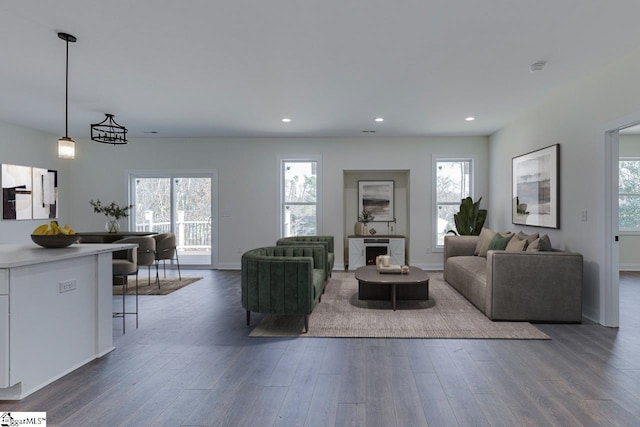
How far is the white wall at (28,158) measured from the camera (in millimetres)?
6211

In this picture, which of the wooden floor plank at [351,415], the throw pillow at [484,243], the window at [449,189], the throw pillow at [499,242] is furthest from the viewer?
the window at [449,189]

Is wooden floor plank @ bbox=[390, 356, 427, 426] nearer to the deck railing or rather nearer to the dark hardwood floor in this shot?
the dark hardwood floor

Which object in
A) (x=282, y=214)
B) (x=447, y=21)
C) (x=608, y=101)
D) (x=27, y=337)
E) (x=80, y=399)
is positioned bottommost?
(x=80, y=399)

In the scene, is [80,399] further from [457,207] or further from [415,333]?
[457,207]

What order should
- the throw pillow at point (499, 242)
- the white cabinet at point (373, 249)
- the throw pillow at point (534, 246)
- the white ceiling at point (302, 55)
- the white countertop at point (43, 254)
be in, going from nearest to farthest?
the white countertop at point (43, 254), the white ceiling at point (302, 55), the throw pillow at point (534, 246), the throw pillow at point (499, 242), the white cabinet at point (373, 249)

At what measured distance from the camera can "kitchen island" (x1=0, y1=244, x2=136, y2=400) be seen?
236 cm

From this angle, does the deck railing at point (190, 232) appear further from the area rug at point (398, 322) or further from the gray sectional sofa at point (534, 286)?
the gray sectional sofa at point (534, 286)

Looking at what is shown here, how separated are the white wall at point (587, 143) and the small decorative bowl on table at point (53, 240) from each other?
4794mm

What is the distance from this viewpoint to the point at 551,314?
396cm

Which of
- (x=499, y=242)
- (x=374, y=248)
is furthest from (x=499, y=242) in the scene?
(x=374, y=248)

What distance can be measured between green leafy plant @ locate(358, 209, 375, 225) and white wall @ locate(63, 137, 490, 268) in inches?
19.7

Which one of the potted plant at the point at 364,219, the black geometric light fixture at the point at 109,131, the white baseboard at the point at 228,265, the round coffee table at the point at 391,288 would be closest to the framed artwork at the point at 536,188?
the round coffee table at the point at 391,288

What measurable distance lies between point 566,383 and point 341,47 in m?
3.13

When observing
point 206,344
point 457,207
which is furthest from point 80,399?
point 457,207
